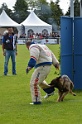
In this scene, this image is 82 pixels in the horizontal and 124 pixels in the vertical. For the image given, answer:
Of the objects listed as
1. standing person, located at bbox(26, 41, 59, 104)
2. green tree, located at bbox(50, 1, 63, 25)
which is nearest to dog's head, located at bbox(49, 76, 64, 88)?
standing person, located at bbox(26, 41, 59, 104)

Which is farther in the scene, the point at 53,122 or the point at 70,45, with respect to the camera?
the point at 70,45

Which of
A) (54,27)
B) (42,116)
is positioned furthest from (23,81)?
(54,27)

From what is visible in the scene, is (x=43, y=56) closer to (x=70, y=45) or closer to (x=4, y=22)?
(x=70, y=45)

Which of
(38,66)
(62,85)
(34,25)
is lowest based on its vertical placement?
(34,25)

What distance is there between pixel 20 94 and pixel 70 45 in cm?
209

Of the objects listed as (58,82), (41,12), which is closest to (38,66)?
(58,82)

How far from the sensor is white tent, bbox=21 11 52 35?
6187 cm

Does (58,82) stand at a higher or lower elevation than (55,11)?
higher

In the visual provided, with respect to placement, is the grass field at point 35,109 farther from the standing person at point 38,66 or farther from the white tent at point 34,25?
the white tent at point 34,25

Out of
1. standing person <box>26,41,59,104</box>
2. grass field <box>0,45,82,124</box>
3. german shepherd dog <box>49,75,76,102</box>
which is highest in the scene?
standing person <box>26,41,59,104</box>

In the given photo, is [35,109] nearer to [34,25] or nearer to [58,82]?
[58,82]

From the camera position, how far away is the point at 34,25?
201ft

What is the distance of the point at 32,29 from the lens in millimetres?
65188

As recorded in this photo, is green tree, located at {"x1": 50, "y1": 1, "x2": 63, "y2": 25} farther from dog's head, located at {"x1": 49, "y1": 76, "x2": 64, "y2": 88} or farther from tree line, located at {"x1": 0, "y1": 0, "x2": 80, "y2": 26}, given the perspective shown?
dog's head, located at {"x1": 49, "y1": 76, "x2": 64, "y2": 88}
